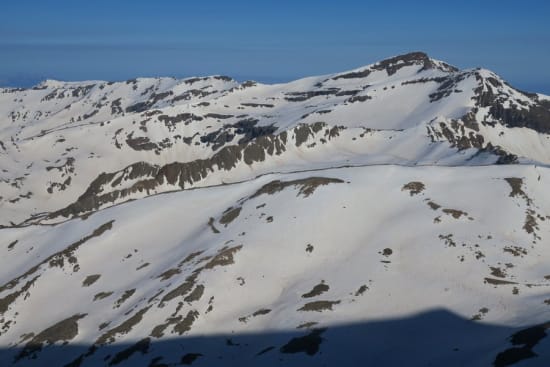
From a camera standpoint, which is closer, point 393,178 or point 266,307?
point 266,307

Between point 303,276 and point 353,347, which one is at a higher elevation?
point 303,276

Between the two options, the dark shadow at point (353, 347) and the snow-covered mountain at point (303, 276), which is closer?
the dark shadow at point (353, 347)

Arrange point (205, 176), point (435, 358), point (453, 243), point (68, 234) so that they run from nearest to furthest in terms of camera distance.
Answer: point (435, 358) → point (453, 243) → point (68, 234) → point (205, 176)

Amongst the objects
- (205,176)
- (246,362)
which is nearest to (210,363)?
(246,362)

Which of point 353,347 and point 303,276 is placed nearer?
point 353,347

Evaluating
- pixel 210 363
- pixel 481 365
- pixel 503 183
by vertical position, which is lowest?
pixel 210 363

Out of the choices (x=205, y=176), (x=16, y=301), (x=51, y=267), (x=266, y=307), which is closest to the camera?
(x=266, y=307)

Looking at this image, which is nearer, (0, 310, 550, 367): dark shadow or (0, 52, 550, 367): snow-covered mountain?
(0, 310, 550, 367): dark shadow

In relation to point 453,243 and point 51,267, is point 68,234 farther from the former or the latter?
point 453,243
